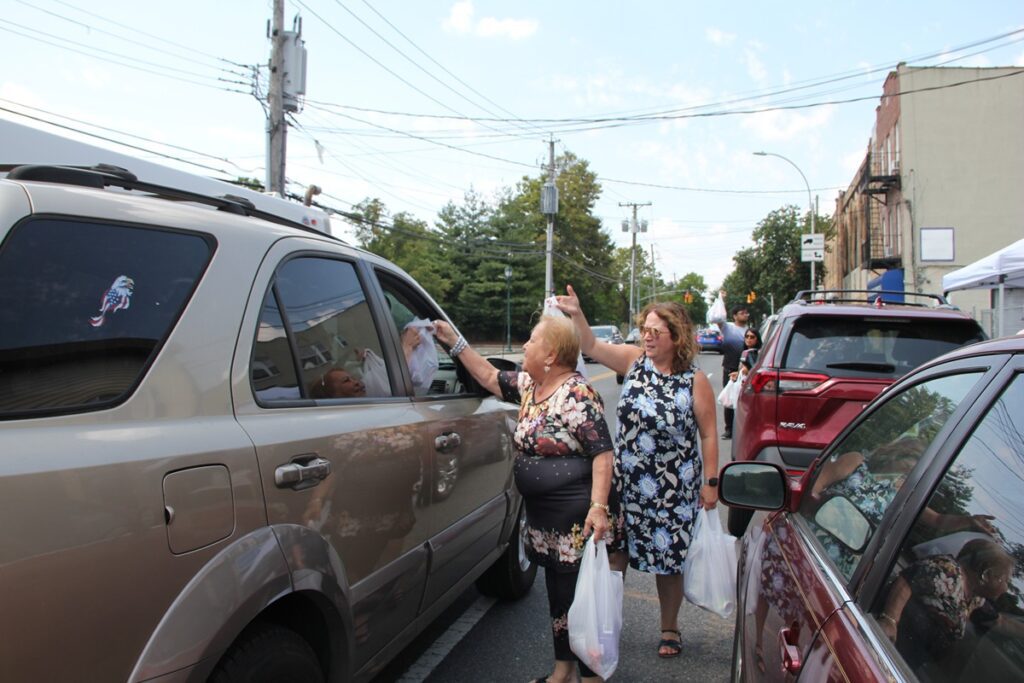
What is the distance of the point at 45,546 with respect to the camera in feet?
4.52

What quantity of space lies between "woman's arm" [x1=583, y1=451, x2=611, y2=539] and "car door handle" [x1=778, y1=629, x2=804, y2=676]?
125 cm

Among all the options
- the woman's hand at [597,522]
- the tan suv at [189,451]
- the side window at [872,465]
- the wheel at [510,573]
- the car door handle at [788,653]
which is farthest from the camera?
the wheel at [510,573]

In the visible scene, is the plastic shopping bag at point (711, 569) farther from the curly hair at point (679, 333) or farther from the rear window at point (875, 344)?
the rear window at point (875, 344)

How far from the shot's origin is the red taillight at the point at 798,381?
5082 millimetres

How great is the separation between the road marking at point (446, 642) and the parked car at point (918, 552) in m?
1.83

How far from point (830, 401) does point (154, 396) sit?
14.6 feet

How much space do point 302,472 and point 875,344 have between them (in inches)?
173

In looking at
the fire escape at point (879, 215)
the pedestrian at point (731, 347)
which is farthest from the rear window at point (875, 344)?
the fire escape at point (879, 215)

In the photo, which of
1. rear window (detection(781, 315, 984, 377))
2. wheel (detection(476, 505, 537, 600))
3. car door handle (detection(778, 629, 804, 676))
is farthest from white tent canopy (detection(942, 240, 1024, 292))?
car door handle (detection(778, 629, 804, 676))

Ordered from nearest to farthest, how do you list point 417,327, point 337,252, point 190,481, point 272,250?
1. point 190,481
2. point 272,250
3. point 337,252
4. point 417,327

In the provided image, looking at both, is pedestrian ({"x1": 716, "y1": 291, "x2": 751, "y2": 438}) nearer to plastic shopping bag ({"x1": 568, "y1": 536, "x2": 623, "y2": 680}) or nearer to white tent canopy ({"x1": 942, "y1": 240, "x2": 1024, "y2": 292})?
white tent canopy ({"x1": 942, "y1": 240, "x2": 1024, "y2": 292})

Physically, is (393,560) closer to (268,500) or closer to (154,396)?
(268,500)

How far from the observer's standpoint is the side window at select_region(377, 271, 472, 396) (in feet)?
10.8

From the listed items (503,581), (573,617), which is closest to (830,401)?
(503,581)
